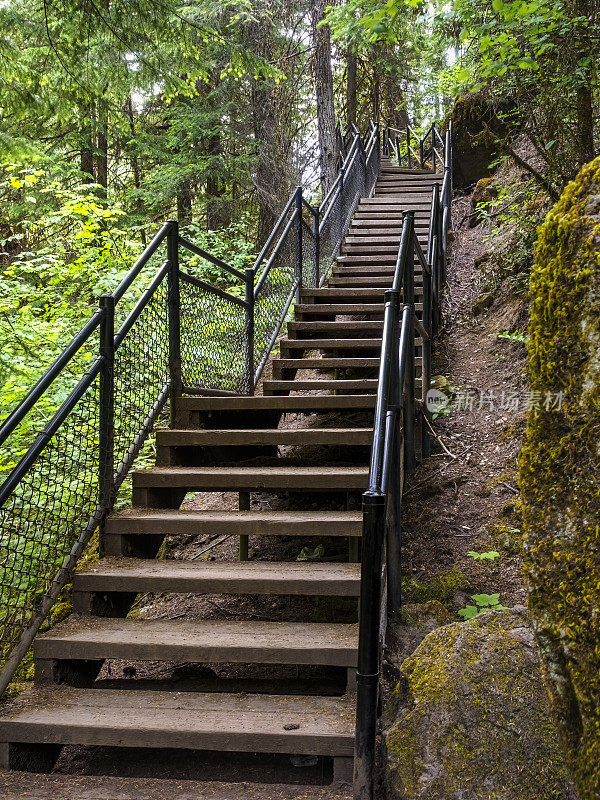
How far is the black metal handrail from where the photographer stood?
6.95 ft

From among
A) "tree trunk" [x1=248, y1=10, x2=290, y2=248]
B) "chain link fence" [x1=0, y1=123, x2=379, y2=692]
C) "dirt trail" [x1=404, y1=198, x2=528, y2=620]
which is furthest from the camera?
"tree trunk" [x1=248, y1=10, x2=290, y2=248]

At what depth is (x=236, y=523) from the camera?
3.51m

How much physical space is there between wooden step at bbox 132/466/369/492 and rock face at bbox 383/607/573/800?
1356 millimetres

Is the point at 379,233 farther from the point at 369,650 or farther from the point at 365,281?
the point at 369,650

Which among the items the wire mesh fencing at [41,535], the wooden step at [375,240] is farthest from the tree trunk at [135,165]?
the wire mesh fencing at [41,535]

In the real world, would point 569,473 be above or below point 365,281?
below

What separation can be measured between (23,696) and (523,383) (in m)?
4.38

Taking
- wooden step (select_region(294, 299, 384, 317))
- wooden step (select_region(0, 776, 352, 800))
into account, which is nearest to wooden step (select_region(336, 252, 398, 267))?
wooden step (select_region(294, 299, 384, 317))

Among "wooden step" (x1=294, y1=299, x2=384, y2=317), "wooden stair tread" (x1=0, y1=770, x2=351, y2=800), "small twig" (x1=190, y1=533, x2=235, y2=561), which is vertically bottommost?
"wooden stair tread" (x1=0, y1=770, x2=351, y2=800)

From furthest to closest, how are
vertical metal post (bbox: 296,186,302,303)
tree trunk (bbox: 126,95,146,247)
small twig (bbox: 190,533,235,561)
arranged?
tree trunk (bbox: 126,95,146,247) < vertical metal post (bbox: 296,186,302,303) < small twig (bbox: 190,533,235,561)

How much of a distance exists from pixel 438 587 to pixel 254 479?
47.9 inches

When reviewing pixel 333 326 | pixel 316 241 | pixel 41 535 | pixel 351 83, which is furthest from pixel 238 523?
pixel 351 83

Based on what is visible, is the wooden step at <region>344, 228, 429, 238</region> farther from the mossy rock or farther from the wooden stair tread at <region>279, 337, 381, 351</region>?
the wooden stair tread at <region>279, 337, 381, 351</region>

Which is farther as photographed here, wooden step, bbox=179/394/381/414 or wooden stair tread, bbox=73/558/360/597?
wooden step, bbox=179/394/381/414
